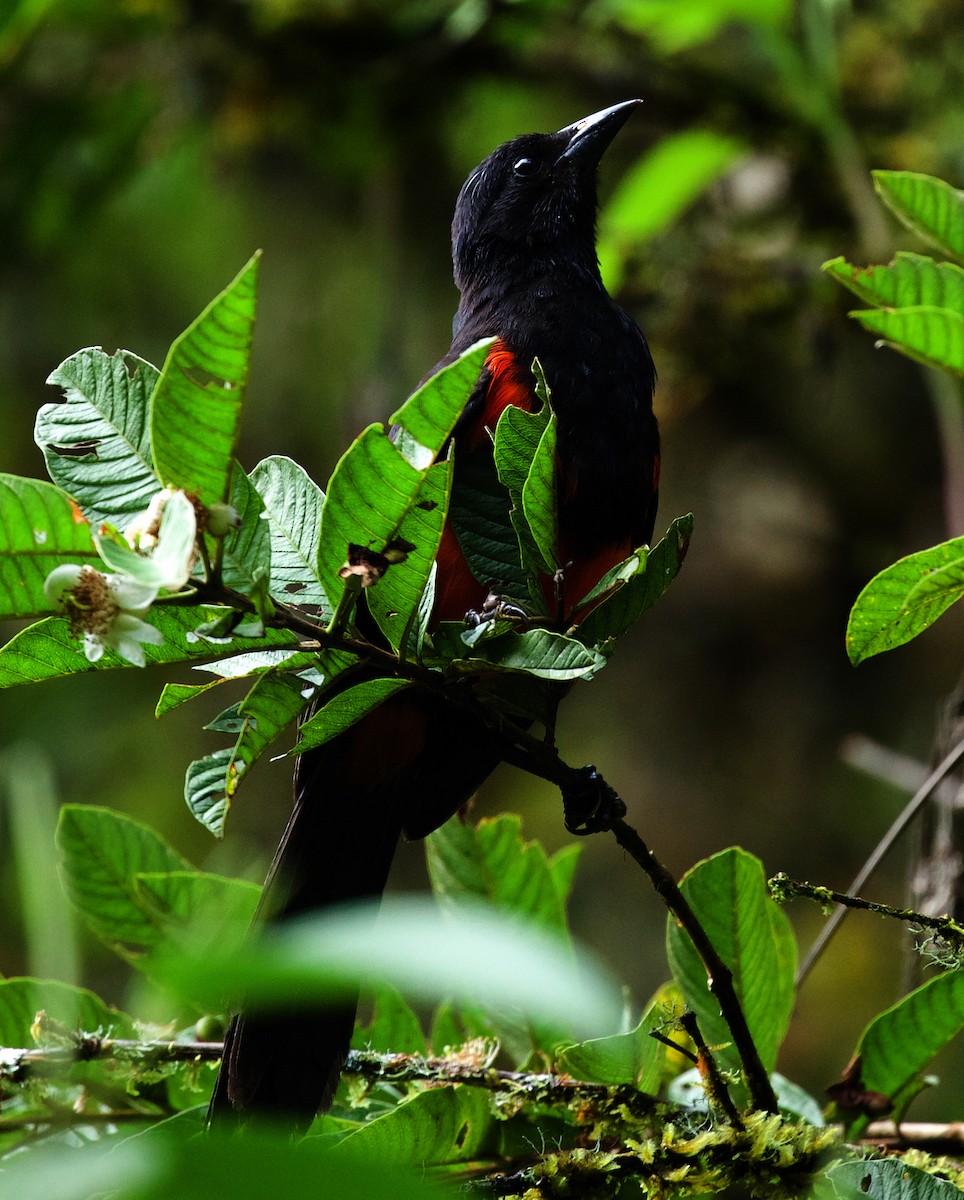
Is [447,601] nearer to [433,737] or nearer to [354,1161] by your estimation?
[433,737]

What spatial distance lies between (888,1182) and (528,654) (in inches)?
23.9

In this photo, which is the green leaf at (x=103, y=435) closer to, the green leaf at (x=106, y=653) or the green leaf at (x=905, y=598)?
the green leaf at (x=106, y=653)

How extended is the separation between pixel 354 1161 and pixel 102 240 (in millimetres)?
5270

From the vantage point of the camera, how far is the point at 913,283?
1.46 meters

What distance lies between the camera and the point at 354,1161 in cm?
34

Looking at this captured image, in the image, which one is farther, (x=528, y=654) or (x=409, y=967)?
(x=528, y=654)

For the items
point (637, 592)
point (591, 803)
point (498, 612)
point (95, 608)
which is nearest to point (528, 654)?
point (498, 612)

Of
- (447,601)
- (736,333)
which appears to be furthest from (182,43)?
(447,601)

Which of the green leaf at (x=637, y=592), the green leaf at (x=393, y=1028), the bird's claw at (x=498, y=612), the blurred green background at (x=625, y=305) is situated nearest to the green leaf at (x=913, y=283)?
the green leaf at (x=637, y=592)

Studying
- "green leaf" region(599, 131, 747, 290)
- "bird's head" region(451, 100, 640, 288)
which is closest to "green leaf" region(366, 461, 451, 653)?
"bird's head" region(451, 100, 640, 288)

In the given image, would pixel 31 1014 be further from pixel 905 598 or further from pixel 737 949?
pixel 905 598

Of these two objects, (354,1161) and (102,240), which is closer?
(354,1161)

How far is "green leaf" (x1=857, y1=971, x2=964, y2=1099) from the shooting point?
138 centimetres

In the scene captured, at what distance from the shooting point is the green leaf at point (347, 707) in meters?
1.08
